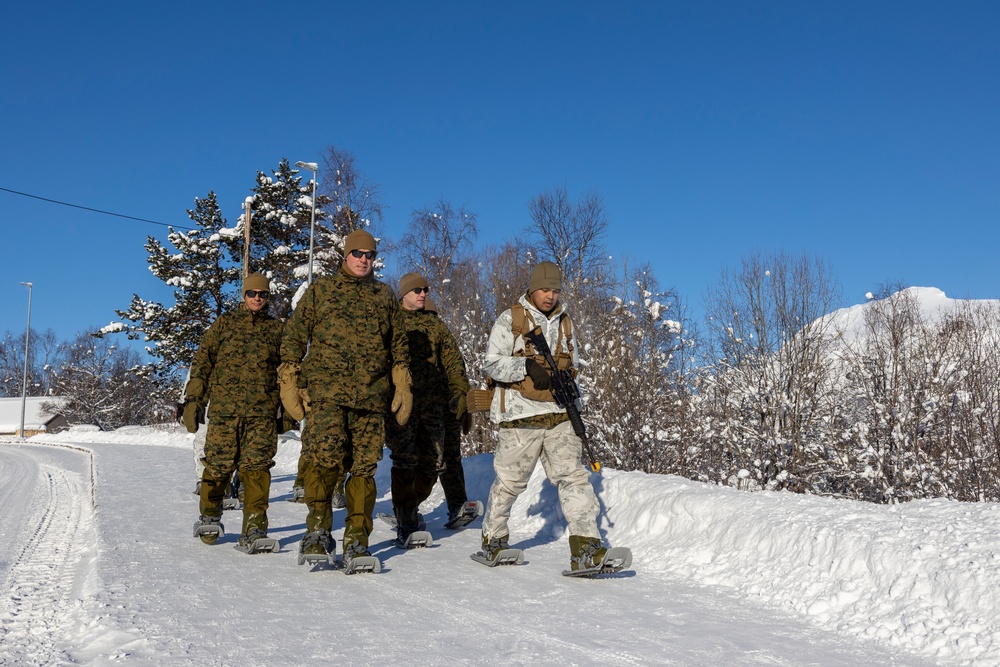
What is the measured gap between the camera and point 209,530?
6.23 metres

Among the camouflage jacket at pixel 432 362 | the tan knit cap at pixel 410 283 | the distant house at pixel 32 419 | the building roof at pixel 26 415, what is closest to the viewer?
the tan knit cap at pixel 410 283

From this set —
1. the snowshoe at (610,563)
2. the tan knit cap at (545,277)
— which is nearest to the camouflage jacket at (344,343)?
the tan knit cap at (545,277)

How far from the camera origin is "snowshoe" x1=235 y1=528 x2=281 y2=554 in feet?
19.3

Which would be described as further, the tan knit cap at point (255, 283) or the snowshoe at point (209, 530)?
the tan knit cap at point (255, 283)

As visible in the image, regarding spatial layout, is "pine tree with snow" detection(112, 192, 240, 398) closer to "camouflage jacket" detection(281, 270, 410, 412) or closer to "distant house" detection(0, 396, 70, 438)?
"camouflage jacket" detection(281, 270, 410, 412)

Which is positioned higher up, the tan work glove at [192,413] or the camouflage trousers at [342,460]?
the tan work glove at [192,413]

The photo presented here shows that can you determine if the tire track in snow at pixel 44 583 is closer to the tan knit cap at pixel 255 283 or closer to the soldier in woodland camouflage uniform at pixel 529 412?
the tan knit cap at pixel 255 283

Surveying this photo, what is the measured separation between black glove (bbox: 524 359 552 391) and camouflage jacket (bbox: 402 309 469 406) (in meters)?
1.95

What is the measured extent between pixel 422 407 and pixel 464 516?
1.23 meters

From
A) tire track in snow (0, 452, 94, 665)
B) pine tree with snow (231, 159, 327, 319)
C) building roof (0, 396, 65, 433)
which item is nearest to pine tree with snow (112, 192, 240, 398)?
pine tree with snow (231, 159, 327, 319)

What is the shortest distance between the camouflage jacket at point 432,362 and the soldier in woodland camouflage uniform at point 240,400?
4.04 feet

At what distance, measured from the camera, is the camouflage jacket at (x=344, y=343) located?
5.38 meters

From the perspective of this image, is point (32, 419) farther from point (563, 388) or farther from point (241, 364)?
point (563, 388)

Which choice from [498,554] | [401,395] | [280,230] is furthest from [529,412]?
[280,230]
